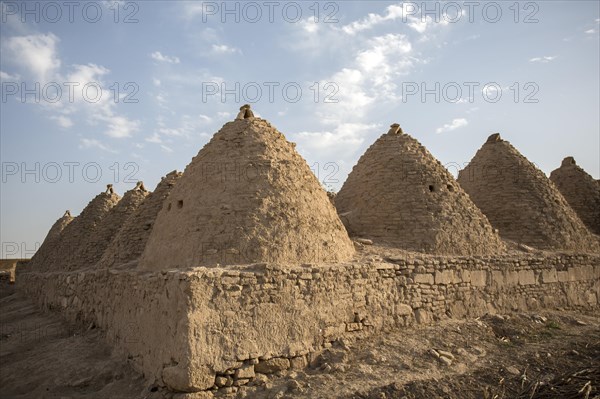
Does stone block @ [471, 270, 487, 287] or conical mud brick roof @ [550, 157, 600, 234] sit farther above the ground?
conical mud brick roof @ [550, 157, 600, 234]

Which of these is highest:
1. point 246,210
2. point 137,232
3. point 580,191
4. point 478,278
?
point 580,191

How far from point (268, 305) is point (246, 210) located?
5.92 feet

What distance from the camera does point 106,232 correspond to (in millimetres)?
14180

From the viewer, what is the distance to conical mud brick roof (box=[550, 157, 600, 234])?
1683 centimetres

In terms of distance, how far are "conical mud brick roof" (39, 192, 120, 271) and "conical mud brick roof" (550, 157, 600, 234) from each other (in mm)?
17605

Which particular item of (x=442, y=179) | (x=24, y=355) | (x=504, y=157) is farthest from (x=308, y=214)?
(x=504, y=157)

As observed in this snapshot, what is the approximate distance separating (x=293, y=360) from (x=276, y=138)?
4.39 m

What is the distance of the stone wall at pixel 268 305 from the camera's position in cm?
604

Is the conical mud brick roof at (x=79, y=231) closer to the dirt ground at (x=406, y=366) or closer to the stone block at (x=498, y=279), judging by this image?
the dirt ground at (x=406, y=366)

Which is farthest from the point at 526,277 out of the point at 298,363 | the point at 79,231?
the point at 79,231

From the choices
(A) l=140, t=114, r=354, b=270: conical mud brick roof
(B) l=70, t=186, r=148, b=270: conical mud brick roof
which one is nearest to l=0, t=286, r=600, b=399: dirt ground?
(A) l=140, t=114, r=354, b=270: conical mud brick roof

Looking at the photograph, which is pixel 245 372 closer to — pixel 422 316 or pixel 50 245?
pixel 422 316

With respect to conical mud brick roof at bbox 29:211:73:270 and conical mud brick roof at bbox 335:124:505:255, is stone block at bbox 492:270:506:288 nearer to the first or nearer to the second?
conical mud brick roof at bbox 335:124:505:255

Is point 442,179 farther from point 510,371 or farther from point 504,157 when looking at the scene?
point 510,371
